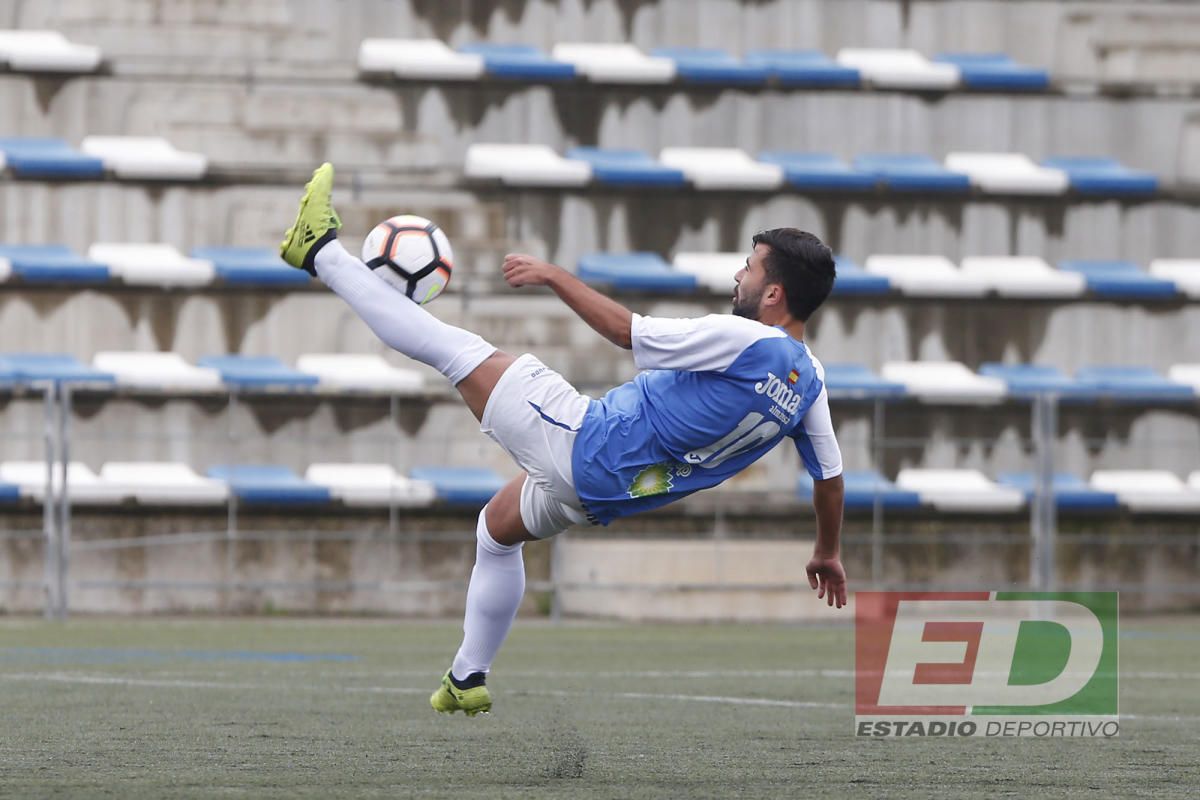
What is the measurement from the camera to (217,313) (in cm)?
1659

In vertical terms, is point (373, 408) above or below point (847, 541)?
above

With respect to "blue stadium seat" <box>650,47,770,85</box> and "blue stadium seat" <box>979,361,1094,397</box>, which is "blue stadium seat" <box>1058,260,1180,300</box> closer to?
"blue stadium seat" <box>979,361,1094,397</box>

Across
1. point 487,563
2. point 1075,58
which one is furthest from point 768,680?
point 1075,58

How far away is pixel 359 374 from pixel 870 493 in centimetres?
441

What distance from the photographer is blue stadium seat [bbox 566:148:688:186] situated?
56.7ft

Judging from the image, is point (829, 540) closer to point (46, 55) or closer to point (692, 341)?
point (692, 341)

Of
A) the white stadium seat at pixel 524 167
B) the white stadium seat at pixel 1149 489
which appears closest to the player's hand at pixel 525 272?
the white stadium seat at pixel 524 167

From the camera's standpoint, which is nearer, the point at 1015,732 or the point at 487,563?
the point at 487,563

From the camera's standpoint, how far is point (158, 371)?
52.7 ft

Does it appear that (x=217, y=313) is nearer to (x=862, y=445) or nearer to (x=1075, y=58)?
(x=862, y=445)

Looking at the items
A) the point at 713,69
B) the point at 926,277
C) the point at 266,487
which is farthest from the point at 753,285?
the point at 713,69

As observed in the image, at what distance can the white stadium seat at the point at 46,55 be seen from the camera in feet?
54.9

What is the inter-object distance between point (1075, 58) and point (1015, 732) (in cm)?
1315

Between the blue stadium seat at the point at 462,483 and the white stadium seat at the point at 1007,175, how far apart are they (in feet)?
17.9
